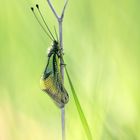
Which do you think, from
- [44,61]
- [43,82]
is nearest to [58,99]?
[43,82]

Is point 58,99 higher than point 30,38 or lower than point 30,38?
lower

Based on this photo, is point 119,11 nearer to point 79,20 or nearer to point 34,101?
point 79,20


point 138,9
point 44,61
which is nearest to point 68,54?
point 44,61

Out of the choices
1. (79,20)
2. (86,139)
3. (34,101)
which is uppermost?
(79,20)

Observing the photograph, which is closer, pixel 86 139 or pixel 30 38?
pixel 86 139

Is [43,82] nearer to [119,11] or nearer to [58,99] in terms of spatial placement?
[58,99]

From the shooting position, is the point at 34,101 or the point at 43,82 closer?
the point at 43,82
